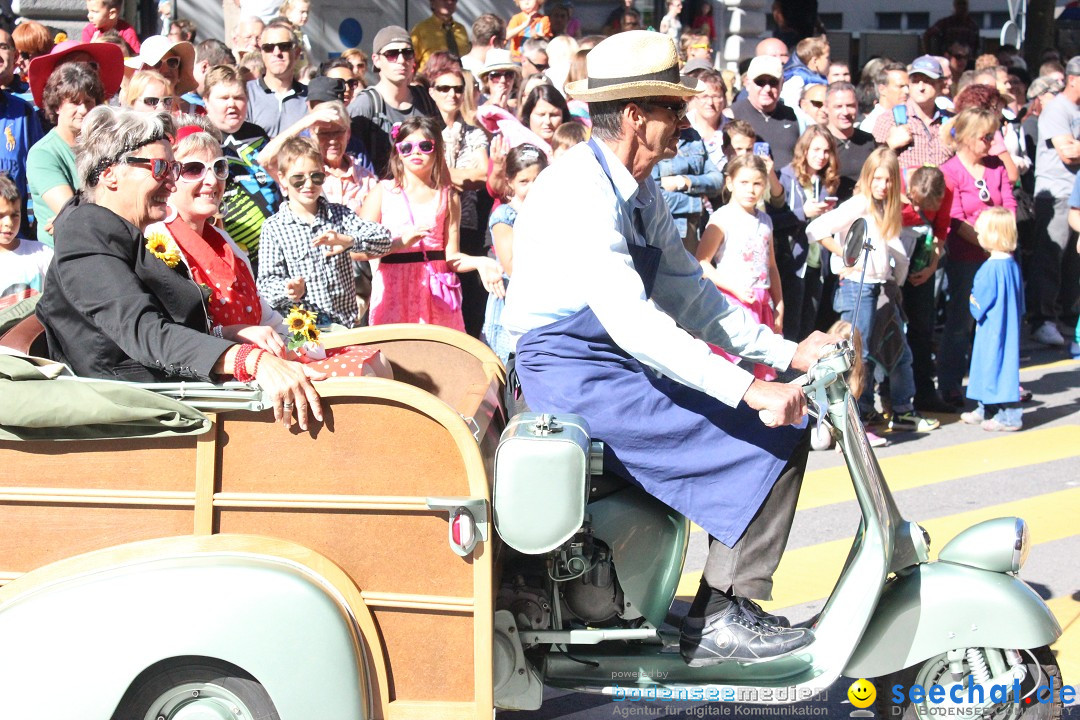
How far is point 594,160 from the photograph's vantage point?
347cm

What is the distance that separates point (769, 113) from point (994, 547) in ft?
20.9

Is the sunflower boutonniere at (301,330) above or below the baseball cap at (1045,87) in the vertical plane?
below

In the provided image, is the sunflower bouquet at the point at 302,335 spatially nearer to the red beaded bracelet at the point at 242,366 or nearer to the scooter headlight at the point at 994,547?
the red beaded bracelet at the point at 242,366

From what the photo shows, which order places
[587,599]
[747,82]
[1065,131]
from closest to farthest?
1. [587,599]
2. [747,82]
3. [1065,131]

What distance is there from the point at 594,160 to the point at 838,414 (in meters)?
0.98

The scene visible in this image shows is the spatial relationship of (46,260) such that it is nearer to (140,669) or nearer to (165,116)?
(165,116)

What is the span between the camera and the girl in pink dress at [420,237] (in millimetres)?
6770

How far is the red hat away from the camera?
621 cm

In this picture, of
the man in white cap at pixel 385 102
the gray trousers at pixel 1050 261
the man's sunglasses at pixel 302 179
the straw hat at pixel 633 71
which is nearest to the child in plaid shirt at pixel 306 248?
the man's sunglasses at pixel 302 179

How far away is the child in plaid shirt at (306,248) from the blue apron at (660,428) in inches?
103

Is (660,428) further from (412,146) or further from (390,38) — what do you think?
(390,38)

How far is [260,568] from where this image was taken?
3172 mm

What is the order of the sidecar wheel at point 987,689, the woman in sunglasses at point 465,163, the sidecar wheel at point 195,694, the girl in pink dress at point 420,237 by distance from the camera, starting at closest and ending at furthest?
the sidecar wheel at point 195,694 < the sidecar wheel at point 987,689 < the girl in pink dress at point 420,237 < the woman in sunglasses at point 465,163

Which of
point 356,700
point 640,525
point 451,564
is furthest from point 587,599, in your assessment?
point 356,700
